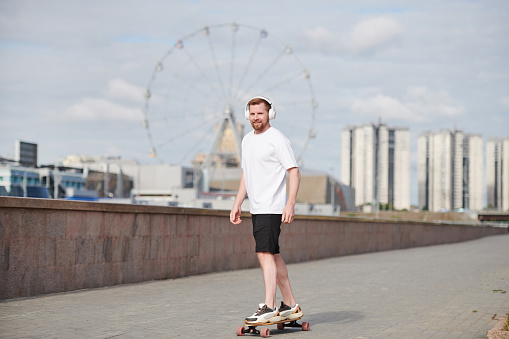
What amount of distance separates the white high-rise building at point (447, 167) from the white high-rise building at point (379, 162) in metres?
6.34

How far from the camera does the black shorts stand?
5.80 m

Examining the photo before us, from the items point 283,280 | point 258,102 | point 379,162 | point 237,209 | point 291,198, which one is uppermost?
point 379,162

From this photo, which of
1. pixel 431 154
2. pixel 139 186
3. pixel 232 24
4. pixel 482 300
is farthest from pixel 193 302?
pixel 431 154

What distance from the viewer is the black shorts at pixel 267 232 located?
5797 mm

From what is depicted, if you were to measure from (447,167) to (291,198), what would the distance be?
17829 cm

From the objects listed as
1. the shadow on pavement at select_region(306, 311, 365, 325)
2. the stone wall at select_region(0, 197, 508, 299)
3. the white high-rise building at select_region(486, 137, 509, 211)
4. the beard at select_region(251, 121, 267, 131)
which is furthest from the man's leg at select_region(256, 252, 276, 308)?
the white high-rise building at select_region(486, 137, 509, 211)

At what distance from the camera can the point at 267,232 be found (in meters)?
5.80

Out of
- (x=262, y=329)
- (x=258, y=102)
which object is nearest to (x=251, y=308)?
(x=262, y=329)

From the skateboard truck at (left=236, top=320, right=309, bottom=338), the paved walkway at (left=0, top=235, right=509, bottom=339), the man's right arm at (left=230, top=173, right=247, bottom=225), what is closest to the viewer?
the skateboard truck at (left=236, top=320, right=309, bottom=338)

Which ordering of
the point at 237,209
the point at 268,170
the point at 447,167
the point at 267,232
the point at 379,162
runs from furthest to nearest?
the point at 447,167
the point at 379,162
the point at 237,209
the point at 268,170
the point at 267,232

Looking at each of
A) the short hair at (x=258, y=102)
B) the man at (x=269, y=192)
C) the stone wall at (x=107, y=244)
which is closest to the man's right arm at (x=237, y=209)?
the man at (x=269, y=192)

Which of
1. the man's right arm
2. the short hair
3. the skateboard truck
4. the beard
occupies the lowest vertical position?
the skateboard truck

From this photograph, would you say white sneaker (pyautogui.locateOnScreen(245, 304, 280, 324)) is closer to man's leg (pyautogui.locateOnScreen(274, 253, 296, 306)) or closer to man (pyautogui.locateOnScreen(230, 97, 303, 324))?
man (pyautogui.locateOnScreen(230, 97, 303, 324))

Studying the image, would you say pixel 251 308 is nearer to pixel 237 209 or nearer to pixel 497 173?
pixel 237 209
